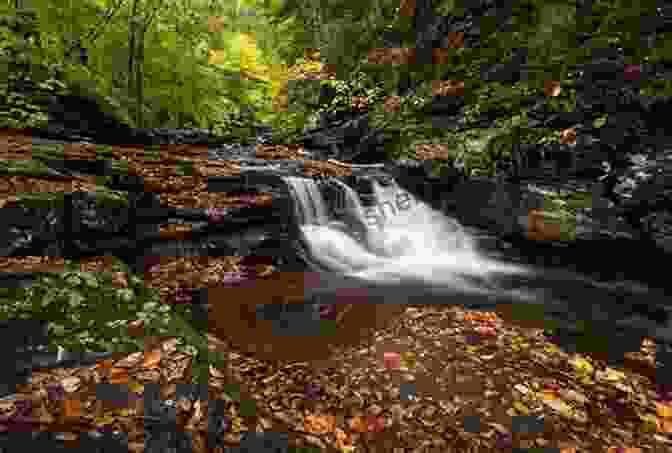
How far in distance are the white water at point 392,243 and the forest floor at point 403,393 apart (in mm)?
1932

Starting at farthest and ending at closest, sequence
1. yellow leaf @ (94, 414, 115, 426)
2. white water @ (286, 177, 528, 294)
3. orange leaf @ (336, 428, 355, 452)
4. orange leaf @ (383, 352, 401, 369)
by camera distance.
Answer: white water @ (286, 177, 528, 294) < orange leaf @ (383, 352, 401, 369) < orange leaf @ (336, 428, 355, 452) < yellow leaf @ (94, 414, 115, 426)

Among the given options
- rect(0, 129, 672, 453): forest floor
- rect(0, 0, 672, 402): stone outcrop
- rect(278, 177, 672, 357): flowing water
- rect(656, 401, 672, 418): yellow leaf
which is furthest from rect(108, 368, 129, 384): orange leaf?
rect(656, 401, 672, 418): yellow leaf

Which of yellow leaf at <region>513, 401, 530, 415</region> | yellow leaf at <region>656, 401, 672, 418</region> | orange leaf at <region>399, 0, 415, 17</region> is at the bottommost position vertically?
yellow leaf at <region>513, 401, 530, 415</region>

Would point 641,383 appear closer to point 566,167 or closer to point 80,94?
point 566,167

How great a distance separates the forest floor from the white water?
193 cm

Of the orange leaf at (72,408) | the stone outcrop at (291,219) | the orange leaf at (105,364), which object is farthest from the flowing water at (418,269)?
the orange leaf at (72,408)

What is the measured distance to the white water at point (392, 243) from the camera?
22.1 feet

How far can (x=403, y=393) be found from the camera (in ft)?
10.5

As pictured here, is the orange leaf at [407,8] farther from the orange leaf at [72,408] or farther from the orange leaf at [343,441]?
the orange leaf at [72,408]

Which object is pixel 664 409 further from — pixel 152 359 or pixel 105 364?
pixel 105 364

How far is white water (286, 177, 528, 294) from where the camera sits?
22.1 ft

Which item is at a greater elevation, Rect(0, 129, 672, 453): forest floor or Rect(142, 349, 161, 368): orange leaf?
Rect(142, 349, 161, 368): orange leaf

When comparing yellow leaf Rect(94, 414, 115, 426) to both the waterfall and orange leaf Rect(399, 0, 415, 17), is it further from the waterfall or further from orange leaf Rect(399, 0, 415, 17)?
orange leaf Rect(399, 0, 415, 17)

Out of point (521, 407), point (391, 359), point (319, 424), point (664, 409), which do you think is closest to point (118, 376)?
point (319, 424)
